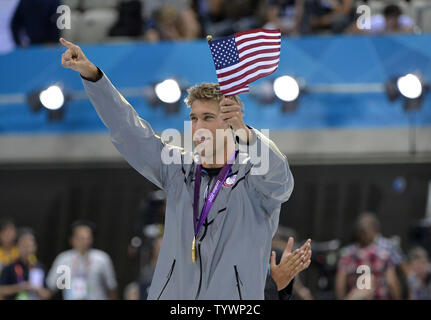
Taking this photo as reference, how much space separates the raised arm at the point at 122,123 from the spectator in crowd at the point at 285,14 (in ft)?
17.6

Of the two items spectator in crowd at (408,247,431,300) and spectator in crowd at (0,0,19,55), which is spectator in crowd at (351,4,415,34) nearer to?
spectator in crowd at (408,247,431,300)

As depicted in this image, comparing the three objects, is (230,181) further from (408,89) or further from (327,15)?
(327,15)

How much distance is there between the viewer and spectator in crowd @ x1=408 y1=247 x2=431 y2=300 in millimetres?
8477

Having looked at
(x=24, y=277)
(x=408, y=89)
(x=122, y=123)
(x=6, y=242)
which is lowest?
(x=122, y=123)

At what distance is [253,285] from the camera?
3.81 m

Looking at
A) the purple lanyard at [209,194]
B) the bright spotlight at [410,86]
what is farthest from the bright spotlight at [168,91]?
the purple lanyard at [209,194]

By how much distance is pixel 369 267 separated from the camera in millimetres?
8086

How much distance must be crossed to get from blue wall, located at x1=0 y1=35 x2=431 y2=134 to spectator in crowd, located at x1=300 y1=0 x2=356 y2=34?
30 centimetres

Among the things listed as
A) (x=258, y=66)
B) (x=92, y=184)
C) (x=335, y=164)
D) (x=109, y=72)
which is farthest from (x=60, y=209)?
(x=258, y=66)

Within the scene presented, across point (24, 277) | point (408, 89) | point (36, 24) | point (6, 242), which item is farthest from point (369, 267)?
point (36, 24)

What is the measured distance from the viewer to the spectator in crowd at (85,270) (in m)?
8.62

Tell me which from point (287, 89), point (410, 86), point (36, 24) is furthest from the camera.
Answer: point (36, 24)

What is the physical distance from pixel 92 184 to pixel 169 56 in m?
1.72

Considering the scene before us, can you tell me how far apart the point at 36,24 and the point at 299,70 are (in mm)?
3030
